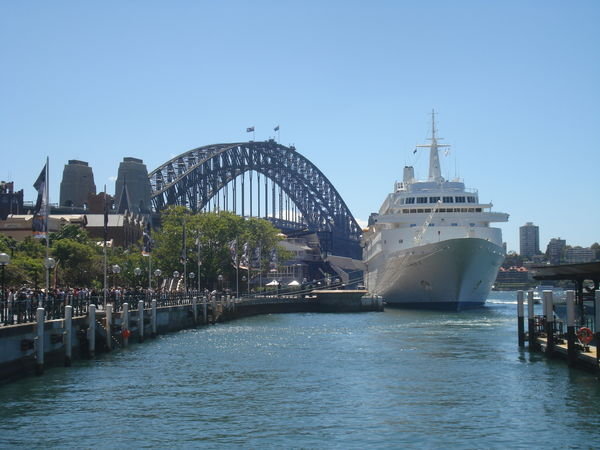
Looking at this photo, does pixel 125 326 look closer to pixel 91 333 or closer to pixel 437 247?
pixel 91 333

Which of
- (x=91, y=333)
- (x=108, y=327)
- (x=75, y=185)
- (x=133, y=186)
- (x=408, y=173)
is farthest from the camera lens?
(x=75, y=185)

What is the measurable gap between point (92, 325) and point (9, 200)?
12071 cm

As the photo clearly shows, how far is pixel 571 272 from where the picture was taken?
43156 millimetres

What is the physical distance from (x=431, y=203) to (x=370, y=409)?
225ft

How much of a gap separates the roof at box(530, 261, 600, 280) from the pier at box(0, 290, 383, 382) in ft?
72.8

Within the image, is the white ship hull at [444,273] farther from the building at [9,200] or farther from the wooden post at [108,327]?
the building at [9,200]

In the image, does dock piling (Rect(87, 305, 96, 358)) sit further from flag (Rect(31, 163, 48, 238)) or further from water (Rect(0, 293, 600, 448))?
flag (Rect(31, 163, 48, 238))

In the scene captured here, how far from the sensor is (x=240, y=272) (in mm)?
123125

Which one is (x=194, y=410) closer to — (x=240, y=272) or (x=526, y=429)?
(x=526, y=429)

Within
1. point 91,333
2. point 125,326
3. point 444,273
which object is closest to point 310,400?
point 91,333

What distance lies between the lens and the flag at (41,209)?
1606 inches

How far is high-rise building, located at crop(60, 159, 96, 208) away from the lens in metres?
168

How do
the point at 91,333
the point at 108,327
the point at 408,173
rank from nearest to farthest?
1. the point at 91,333
2. the point at 108,327
3. the point at 408,173

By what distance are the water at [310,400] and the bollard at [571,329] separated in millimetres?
767
